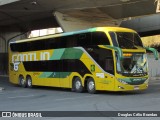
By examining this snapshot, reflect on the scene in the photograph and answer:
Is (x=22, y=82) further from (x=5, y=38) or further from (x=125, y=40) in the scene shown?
(x=5, y=38)

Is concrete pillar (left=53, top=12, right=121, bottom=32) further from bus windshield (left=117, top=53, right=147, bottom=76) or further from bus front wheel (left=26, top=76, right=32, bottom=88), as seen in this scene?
bus windshield (left=117, top=53, right=147, bottom=76)

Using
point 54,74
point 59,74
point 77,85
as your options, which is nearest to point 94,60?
point 77,85

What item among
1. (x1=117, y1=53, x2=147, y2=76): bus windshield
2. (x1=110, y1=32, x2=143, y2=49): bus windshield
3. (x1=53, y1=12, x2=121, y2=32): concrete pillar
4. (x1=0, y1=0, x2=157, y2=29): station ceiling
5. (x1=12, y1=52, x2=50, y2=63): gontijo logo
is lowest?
(x1=117, y1=53, x2=147, y2=76): bus windshield

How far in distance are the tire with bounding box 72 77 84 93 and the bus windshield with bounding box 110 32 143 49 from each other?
3765mm

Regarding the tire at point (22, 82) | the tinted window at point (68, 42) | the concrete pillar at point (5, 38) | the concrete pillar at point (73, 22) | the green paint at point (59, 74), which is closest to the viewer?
the tinted window at point (68, 42)

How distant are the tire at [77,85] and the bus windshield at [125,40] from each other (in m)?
3.76

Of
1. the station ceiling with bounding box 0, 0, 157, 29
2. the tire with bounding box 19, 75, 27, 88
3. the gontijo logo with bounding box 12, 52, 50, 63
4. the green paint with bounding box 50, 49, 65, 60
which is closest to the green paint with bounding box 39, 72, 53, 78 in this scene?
the gontijo logo with bounding box 12, 52, 50, 63

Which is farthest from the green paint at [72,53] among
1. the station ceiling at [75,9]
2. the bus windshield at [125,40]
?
the station ceiling at [75,9]

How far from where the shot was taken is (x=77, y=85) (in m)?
24.4

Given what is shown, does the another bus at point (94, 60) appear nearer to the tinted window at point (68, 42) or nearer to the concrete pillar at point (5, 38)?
the tinted window at point (68, 42)

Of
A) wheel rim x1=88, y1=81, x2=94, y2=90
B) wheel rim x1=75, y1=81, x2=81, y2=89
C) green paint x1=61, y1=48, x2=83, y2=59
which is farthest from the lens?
wheel rim x1=75, y1=81, x2=81, y2=89

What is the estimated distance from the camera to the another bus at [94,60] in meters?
21.9

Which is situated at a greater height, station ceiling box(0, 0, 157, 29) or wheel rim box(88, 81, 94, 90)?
station ceiling box(0, 0, 157, 29)

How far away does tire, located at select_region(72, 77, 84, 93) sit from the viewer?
24.1m
